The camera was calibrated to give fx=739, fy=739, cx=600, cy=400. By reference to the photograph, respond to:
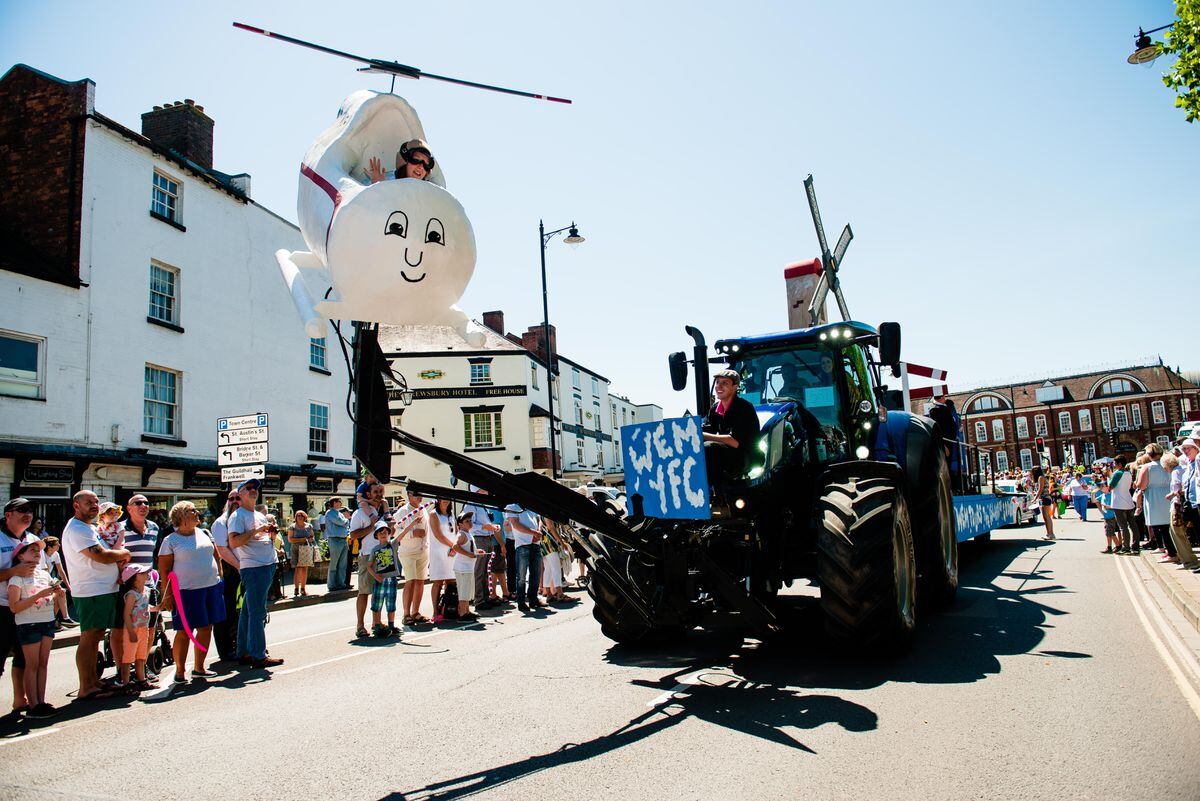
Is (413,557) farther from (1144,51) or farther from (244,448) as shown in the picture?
(1144,51)

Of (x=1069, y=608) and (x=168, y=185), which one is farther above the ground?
(x=168, y=185)

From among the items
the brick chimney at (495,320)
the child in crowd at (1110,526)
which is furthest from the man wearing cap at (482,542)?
the brick chimney at (495,320)

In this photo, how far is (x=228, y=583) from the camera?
8297 mm

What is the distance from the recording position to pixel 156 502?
56.9 ft

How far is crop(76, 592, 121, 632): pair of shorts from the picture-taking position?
6355mm

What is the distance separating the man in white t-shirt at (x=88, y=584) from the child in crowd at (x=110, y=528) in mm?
708

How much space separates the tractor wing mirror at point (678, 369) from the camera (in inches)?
305

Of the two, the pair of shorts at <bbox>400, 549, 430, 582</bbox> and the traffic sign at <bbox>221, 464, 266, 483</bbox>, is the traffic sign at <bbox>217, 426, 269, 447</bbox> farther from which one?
the pair of shorts at <bbox>400, 549, 430, 582</bbox>

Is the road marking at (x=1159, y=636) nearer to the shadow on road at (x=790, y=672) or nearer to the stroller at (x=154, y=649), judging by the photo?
the shadow on road at (x=790, y=672)

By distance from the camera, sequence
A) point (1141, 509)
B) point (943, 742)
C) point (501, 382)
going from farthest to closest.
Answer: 1. point (501, 382)
2. point (1141, 509)
3. point (943, 742)

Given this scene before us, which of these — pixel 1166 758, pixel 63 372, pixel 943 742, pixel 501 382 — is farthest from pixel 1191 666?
pixel 501 382

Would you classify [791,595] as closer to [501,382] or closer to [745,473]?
[745,473]

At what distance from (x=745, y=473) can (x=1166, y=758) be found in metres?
3.05

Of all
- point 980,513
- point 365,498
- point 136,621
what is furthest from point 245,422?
point 980,513
